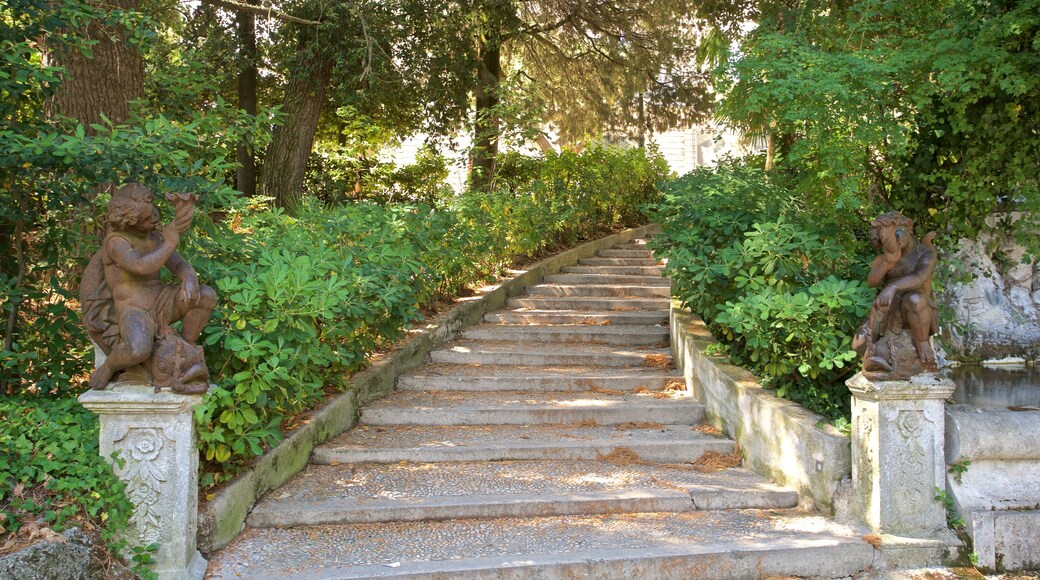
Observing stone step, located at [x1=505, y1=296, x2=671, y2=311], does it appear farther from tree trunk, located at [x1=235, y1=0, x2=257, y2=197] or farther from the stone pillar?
tree trunk, located at [x1=235, y1=0, x2=257, y2=197]

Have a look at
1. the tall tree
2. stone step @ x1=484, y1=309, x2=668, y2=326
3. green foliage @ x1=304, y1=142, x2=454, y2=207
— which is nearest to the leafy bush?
stone step @ x1=484, y1=309, x2=668, y2=326

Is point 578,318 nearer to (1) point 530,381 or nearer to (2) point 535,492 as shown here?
(1) point 530,381

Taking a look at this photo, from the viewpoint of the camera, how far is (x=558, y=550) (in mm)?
4289

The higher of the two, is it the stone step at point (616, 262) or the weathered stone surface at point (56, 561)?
the stone step at point (616, 262)

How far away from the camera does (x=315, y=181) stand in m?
13.8

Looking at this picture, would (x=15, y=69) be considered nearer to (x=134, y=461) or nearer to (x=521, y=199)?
(x=134, y=461)

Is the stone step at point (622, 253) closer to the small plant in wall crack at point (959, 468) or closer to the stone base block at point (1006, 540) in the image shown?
the small plant in wall crack at point (959, 468)

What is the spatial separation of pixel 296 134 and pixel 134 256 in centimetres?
799

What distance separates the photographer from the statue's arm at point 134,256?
146 inches

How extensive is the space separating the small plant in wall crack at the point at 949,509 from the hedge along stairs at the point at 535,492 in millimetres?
531

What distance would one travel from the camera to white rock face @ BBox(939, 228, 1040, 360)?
984 centimetres

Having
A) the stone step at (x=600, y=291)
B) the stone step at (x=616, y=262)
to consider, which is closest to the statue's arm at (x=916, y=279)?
the stone step at (x=600, y=291)

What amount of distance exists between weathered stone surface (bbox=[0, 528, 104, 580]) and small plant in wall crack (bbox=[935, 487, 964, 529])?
14.2ft

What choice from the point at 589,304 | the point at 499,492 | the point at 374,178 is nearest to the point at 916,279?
the point at 499,492
